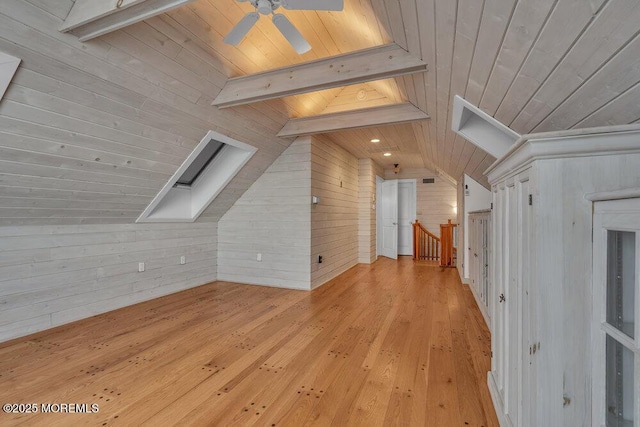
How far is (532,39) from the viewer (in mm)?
1145

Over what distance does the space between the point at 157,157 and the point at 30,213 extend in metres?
1.23

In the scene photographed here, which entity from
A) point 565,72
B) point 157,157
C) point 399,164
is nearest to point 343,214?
point 399,164

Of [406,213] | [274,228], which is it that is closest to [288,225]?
[274,228]

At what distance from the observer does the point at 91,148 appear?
269 centimetres

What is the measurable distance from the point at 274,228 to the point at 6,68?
341 cm

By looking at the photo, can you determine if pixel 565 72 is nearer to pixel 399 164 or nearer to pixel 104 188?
pixel 104 188

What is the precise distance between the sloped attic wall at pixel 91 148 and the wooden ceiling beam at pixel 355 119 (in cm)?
25

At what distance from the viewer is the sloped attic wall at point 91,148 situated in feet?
6.81

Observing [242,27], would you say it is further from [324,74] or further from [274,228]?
[274,228]

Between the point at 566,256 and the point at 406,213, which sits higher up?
the point at 406,213

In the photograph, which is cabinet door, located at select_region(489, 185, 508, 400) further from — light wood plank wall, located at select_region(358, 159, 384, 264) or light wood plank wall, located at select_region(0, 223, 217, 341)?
light wood plank wall, located at select_region(358, 159, 384, 264)

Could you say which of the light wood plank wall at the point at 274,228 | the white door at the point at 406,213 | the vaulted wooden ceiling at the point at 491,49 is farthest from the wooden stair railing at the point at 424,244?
the vaulted wooden ceiling at the point at 491,49

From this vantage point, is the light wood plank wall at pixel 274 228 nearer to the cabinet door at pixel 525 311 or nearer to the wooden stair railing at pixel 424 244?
the cabinet door at pixel 525 311

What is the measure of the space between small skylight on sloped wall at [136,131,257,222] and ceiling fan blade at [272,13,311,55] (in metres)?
2.02
